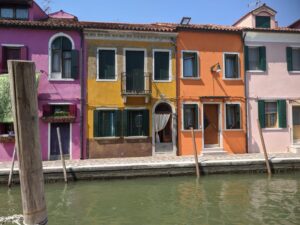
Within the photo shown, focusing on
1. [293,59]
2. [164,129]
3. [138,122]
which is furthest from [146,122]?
[293,59]

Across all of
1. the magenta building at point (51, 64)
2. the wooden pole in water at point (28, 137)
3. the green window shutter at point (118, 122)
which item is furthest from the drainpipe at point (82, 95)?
the wooden pole in water at point (28, 137)

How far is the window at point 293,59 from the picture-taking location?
18.9 meters

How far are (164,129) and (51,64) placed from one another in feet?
21.5

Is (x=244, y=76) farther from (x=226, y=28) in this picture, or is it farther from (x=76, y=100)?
(x=76, y=100)

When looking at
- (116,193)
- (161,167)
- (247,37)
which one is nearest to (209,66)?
(247,37)

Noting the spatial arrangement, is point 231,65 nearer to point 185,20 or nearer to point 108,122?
point 185,20

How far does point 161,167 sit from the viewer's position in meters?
13.7

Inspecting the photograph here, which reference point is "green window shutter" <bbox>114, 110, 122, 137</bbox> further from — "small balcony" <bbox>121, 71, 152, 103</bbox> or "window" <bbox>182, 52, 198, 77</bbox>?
"window" <bbox>182, 52, 198, 77</bbox>

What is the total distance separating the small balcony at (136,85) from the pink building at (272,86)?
5.71 m

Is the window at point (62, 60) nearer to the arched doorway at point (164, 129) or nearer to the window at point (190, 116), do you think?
the arched doorway at point (164, 129)

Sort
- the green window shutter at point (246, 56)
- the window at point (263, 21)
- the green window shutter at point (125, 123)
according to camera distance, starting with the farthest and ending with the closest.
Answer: the window at point (263, 21) < the green window shutter at point (246, 56) < the green window shutter at point (125, 123)

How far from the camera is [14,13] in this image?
16.6 metres

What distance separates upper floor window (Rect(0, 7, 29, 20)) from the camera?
16531 millimetres

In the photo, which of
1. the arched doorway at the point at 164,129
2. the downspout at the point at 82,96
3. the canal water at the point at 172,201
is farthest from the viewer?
the arched doorway at the point at 164,129
